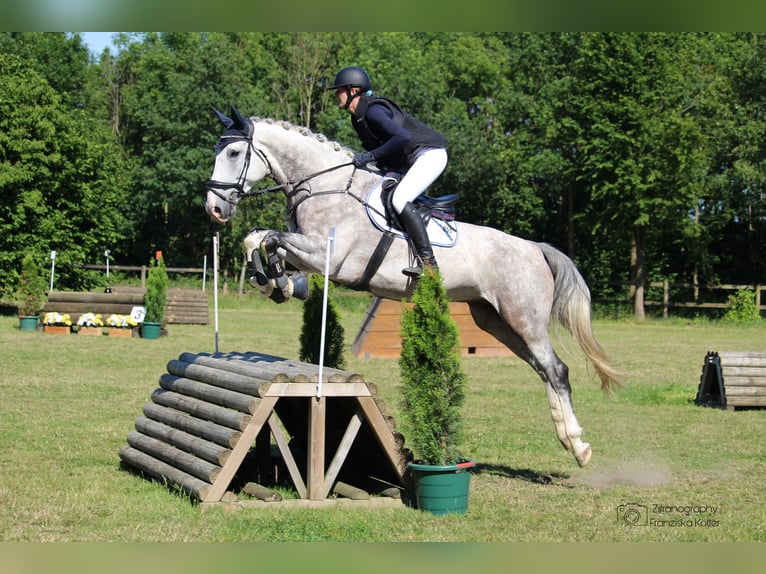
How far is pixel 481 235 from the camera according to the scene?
247 inches

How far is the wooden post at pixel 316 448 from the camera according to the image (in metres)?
5.10

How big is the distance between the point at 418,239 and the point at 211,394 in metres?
1.71

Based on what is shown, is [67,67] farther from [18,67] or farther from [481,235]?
[481,235]

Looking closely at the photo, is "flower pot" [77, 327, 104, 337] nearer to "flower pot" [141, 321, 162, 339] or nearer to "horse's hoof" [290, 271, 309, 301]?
"flower pot" [141, 321, 162, 339]

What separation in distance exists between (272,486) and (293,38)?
34337 mm

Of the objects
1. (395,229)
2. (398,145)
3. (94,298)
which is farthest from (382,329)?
(398,145)

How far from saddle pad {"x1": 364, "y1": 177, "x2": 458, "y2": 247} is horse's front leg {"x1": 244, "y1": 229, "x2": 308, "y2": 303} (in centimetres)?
69

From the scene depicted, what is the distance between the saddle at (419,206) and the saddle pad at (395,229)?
2 cm

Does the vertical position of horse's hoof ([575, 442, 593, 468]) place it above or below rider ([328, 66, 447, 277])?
below

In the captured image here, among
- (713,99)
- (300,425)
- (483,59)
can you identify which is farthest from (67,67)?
(300,425)

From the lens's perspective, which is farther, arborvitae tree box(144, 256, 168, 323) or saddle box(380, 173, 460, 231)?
arborvitae tree box(144, 256, 168, 323)

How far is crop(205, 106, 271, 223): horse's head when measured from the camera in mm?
5723

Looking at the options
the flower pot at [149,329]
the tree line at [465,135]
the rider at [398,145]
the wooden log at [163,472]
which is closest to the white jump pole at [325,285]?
the rider at [398,145]

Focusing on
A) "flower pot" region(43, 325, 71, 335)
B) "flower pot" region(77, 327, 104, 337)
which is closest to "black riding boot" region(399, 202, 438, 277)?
"flower pot" region(77, 327, 104, 337)
